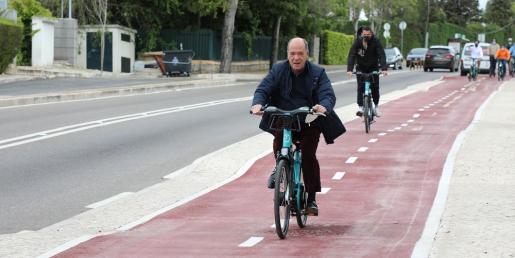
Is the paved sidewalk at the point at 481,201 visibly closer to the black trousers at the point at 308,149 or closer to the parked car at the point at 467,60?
the black trousers at the point at 308,149

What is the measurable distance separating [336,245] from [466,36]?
10490 centimetres

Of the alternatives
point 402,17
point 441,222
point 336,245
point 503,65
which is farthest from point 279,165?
point 402,17

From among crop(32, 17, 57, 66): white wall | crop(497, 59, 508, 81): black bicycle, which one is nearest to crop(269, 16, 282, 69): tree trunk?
crop(497, 59, 508, 81): black bicycle

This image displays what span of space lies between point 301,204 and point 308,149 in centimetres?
46

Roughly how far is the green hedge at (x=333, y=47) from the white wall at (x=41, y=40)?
32.0 metres

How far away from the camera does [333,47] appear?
241ft

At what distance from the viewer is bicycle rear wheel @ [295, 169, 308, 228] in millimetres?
8609

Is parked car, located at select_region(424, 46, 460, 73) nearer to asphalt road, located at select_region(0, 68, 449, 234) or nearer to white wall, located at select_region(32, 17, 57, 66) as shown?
white wall, located at select_region(32, 17, 57, 66)

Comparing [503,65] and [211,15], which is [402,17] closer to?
[211,15]

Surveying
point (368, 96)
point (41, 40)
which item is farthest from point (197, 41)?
point (368, 96)

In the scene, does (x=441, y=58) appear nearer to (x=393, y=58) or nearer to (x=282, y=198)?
(x=393, y=58)

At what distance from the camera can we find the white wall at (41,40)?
40.9 metres

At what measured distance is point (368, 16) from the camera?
86.6m

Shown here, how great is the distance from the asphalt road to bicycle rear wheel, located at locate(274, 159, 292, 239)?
2307mm
